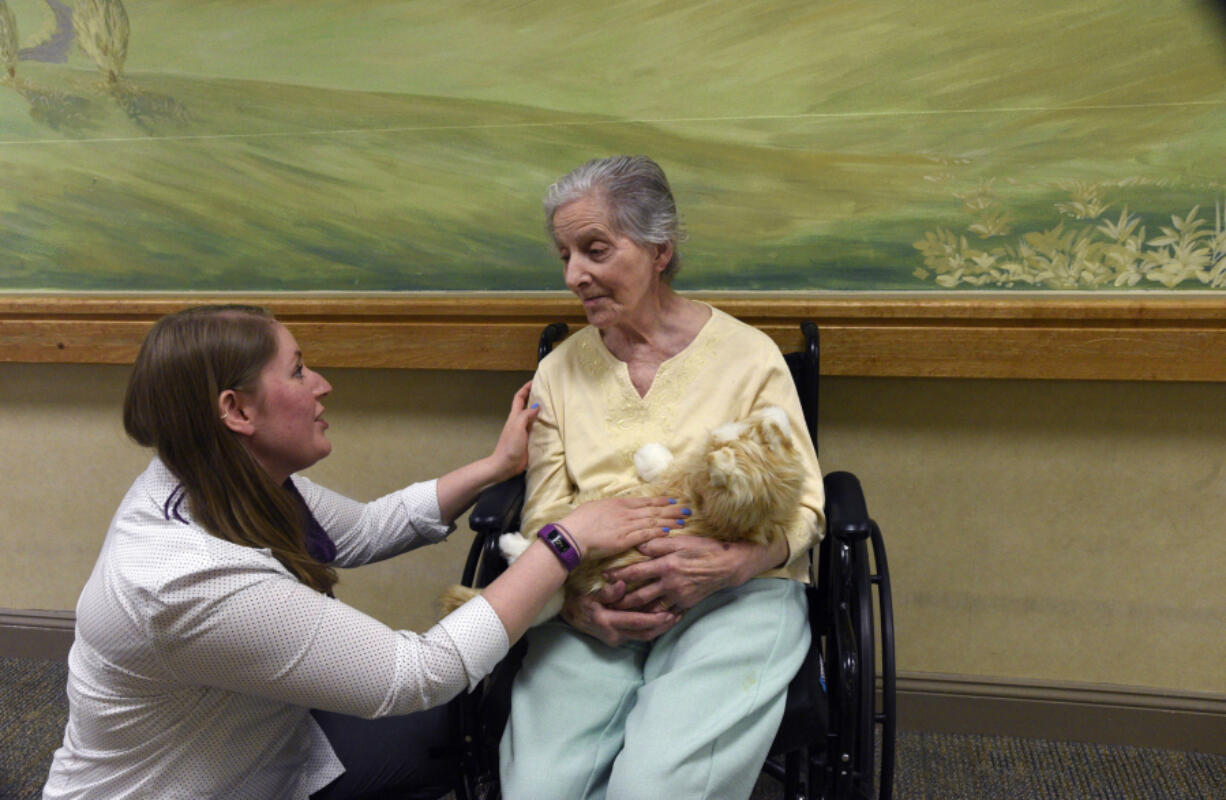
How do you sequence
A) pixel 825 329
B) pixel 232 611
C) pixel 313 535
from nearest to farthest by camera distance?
pixel 232 611, pixel 313 535, pixel 825 329

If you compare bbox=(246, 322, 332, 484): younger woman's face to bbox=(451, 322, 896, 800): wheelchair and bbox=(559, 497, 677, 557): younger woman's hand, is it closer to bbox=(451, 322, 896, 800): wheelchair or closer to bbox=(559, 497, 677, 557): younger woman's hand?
bbox=(451, 322, 896, 800): wheelchair

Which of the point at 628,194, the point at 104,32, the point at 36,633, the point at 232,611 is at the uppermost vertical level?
the point at 104,32

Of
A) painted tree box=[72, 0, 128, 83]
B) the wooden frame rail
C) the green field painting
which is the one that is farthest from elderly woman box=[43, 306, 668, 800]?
painted tree box=[72, 0, 128, 83]

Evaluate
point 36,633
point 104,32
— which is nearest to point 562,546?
point 104,32

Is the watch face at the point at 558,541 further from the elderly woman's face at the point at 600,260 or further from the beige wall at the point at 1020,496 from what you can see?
the beige wall at the point at 1020,496

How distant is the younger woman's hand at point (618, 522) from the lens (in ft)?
4.63

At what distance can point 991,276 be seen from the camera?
1.88m

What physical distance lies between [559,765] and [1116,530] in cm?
145

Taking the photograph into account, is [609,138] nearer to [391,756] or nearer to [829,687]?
[829,687]

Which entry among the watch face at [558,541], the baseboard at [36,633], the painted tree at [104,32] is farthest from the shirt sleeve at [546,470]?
the baseboard at [36,633]

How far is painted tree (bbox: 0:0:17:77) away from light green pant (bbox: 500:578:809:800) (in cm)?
198

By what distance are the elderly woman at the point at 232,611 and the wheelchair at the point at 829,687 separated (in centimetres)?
24

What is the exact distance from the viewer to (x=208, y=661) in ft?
3.92

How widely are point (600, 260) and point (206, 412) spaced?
0.73 meters
